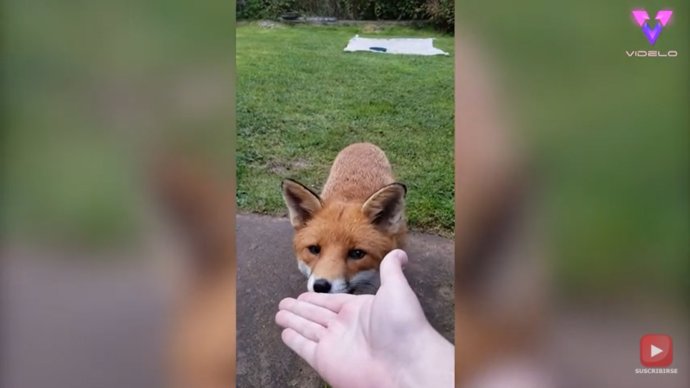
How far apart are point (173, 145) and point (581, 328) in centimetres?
117

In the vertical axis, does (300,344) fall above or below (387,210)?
below

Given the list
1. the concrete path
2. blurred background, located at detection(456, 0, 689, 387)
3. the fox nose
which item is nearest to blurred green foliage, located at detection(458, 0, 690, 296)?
blurred background, located at detection(456, 0, 689, 387)

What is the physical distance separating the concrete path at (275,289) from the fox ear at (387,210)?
0.19 feet

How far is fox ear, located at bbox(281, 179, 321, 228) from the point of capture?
1.59 metres

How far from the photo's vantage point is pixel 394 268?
5.05 ft

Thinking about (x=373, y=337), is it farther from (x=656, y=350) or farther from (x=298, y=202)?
(x=656, y=350)

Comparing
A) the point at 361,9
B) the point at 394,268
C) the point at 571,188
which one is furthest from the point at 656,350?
the point at 361,9

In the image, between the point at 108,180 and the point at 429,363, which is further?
the point at 108,180

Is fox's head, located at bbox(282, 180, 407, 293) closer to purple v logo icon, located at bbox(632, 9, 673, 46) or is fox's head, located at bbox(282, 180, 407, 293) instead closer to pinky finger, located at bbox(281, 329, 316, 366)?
pinky finger, located at bbox(281, 329, 316, 366)

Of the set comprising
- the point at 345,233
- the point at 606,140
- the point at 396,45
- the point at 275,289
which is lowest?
the point at 275,289

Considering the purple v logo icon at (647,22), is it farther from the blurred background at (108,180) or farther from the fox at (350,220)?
the blurred background at (108,180)

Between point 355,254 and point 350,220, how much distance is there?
91 mm

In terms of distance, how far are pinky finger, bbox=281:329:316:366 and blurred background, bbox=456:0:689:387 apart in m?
0.40

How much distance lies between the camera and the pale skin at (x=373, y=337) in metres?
1.50
